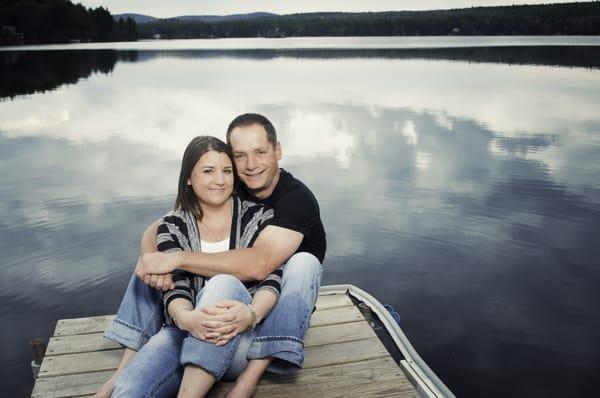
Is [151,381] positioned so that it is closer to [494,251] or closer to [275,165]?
[275,165]

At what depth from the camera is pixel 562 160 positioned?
49.3 ft

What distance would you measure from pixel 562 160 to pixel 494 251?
7.46 m

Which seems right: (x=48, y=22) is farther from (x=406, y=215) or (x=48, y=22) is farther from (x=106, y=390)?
(x=106, y=390)

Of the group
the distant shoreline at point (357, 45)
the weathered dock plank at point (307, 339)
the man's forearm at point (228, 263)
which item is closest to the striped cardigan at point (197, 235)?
the man's forearm at point (228, 263)

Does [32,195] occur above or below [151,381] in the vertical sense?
below

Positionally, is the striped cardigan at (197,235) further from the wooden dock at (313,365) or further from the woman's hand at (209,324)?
the wooden dock at (313,365)

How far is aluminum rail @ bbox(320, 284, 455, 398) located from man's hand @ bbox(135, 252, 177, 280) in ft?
6.18

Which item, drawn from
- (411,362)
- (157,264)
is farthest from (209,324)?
(411,362)

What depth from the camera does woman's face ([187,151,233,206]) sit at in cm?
365

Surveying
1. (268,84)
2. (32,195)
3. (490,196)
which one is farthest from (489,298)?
(268,84)

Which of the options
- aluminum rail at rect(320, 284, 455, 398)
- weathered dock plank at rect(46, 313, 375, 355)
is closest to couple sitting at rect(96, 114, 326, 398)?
weathered dock plank at rect(46, 313, 375, 355)

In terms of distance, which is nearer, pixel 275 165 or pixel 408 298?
pixel 275 165

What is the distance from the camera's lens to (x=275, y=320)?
10.9 feet

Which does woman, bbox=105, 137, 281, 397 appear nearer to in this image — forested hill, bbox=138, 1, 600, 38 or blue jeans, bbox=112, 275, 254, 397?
blue jeans, bbox=112, 275, 254, 397
